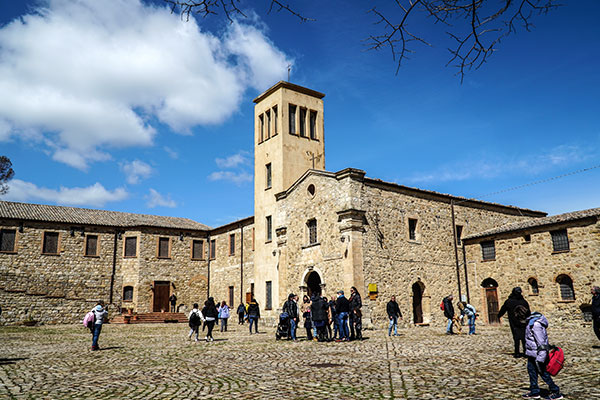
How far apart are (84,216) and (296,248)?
18.3 metres

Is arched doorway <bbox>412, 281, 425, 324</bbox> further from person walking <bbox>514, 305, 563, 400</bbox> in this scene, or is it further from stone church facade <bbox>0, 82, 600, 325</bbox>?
person walking <bbox>514, 305, 563, 400</bbox>

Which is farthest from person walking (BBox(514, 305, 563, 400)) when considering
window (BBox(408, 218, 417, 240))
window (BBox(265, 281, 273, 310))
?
window (BBox(265, 281, 273, 310))

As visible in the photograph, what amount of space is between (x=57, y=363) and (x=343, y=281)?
13.6 meters

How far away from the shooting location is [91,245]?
111ft

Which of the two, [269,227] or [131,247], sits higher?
[269,227]

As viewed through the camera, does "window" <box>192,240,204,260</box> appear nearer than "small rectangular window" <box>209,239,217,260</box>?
No

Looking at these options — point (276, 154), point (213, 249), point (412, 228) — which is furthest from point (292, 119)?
point (213, 249)

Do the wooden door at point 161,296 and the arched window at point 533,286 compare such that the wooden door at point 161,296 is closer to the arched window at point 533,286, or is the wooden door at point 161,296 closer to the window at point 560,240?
the arched window at point 533,286

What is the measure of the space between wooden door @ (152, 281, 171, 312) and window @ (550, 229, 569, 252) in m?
25.6

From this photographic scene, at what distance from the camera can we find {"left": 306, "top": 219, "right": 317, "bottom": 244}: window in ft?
80.9

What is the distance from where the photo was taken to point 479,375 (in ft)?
26.1

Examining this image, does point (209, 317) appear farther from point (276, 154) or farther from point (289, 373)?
point (276, 154)

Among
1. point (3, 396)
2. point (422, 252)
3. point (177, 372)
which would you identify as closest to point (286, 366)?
point (177, 372)

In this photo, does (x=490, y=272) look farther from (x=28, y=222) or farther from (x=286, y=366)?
(x=28, y=222)
